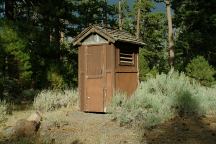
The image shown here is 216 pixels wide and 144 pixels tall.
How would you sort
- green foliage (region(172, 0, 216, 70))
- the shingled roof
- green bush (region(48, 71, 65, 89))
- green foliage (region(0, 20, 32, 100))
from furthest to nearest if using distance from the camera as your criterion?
green foliage (region(172, 0, 216, 70)) → green bush (region(48, 71, 65, 89)) → green foliage (region(0, 20, 32, 100)) → the shingled roof

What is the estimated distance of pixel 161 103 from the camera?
13367 mm

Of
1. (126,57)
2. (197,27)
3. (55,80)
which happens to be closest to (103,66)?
(126,57)

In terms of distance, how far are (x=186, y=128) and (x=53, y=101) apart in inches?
250

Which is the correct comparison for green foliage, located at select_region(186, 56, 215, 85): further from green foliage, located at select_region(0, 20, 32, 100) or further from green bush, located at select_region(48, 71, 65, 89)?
green foliage, located at select_region(0, 20, 32, 100)

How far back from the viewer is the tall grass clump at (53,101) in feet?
51.2

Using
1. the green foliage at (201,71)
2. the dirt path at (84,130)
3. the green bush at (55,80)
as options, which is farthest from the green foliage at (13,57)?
the green foliage at (201,71)

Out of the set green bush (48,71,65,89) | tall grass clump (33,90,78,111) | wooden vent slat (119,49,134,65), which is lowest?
tall grass clump (33,90,78,111)

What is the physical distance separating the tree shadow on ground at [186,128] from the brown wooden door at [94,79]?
314 centimetres

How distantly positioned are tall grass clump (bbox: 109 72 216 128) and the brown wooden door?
1291mm

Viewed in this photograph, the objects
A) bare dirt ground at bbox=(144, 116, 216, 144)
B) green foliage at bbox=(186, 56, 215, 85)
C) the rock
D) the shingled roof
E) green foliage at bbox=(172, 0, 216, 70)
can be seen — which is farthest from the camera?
green foliage at bbox=(172, 0, 216, 70)

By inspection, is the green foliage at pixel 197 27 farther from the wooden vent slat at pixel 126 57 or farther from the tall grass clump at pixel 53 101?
the tall grass clump at pixel 53 101

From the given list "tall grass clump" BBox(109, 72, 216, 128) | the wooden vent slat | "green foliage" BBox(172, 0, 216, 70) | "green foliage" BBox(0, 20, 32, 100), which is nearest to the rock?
"tall grass clump" BBox(109, 72, 216, 128)

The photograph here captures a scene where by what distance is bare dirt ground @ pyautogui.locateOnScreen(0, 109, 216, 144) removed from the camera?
10.2 metres

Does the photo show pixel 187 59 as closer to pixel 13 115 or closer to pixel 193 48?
pixel 193 48
